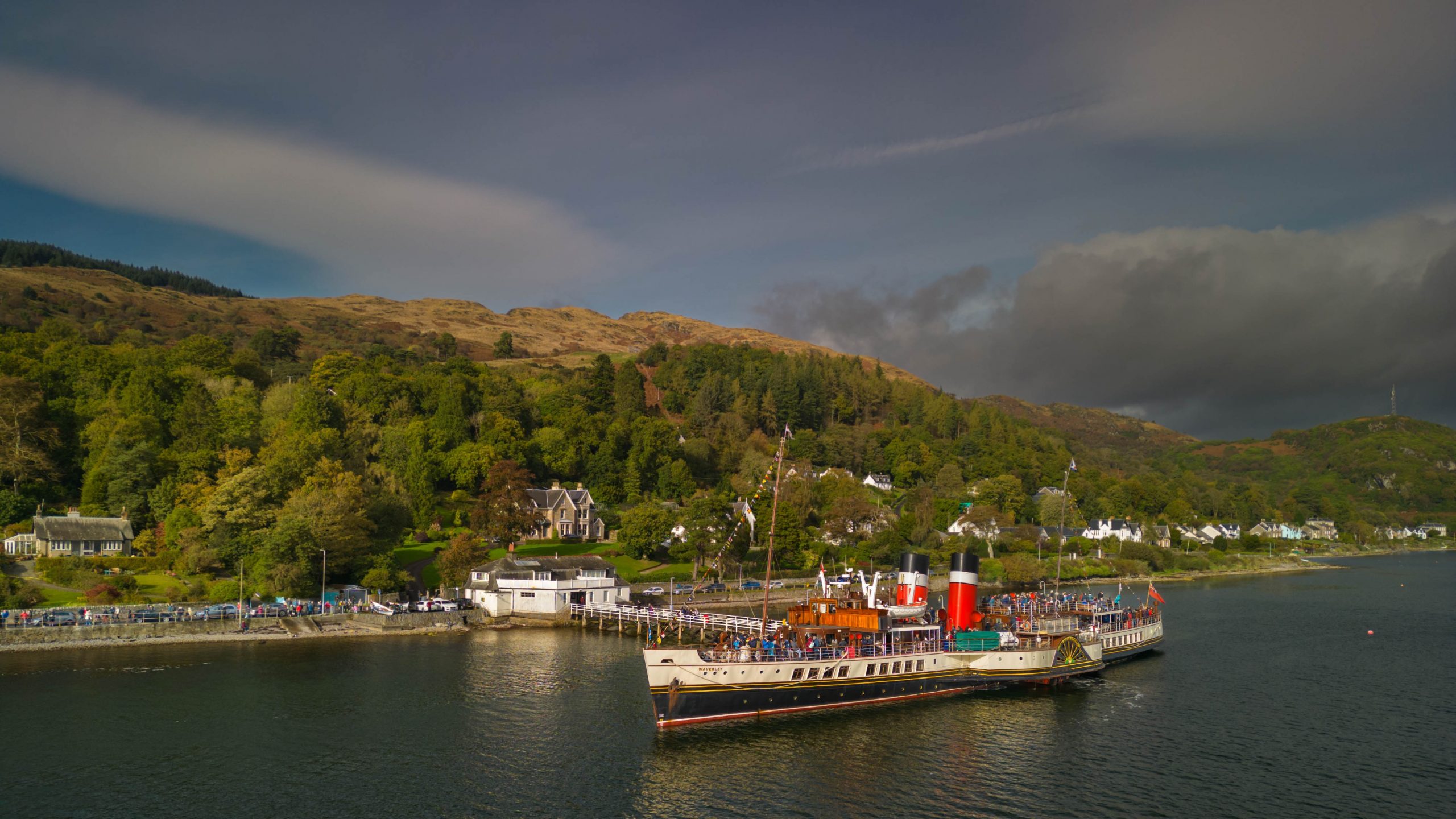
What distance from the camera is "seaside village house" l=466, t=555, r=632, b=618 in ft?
220

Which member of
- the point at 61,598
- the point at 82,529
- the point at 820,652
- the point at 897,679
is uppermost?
the point at 82,529

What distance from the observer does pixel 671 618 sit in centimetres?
5888

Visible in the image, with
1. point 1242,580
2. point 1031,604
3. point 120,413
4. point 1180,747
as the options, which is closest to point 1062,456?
point 1242,580

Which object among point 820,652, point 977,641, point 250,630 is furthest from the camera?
point 250,630

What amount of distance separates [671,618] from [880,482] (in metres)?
91.3

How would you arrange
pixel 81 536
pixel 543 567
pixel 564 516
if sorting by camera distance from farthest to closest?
pixel 564 516 → pixel 543 567 → pixel 81 536

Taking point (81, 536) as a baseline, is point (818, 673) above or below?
below

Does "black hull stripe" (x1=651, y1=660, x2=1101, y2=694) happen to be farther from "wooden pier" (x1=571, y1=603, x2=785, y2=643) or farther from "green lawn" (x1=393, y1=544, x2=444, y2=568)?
"green lawn" (x1=393, y1=544, x2=444, y2=568)

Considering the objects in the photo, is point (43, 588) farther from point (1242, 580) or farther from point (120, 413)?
point (1242, 580)

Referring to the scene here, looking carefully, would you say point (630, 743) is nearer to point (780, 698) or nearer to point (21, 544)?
point (780, 698)

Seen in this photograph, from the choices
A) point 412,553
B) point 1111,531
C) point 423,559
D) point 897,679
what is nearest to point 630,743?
point 897,679

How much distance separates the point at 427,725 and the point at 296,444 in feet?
170

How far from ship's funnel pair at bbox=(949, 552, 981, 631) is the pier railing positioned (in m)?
11.4

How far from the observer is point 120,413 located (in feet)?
275
